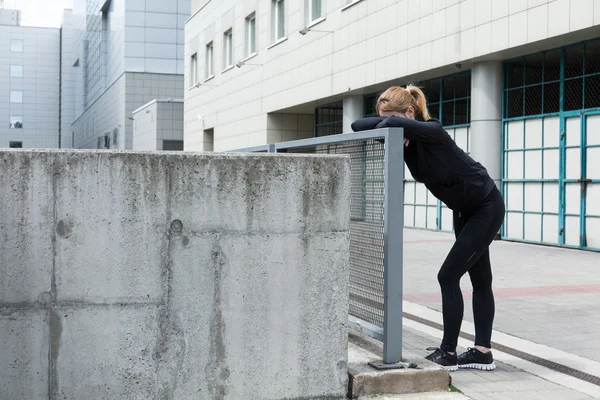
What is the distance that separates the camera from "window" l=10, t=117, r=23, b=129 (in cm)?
11380

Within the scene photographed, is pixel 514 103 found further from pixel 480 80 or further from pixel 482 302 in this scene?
pixel 482 302

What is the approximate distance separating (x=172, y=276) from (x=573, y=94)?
12242 millimetres

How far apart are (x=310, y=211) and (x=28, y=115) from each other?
11866 centimetres

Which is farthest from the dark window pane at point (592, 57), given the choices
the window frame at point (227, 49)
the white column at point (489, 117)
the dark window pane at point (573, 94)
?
the window frame at point (227, 49)

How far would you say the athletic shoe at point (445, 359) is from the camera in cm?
484

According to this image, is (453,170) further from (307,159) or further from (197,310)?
(197,310)

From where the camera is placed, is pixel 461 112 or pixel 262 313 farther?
pixel 461 112

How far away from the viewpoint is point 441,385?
435 cm

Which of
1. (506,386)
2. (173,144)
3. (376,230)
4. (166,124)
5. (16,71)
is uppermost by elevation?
(16,71)

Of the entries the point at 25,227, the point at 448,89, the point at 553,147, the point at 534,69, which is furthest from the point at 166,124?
the point at 25,227

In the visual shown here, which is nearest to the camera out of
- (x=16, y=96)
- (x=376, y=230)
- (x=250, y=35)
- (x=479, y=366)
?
(x=376, y=230)

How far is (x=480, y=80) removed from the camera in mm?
16656

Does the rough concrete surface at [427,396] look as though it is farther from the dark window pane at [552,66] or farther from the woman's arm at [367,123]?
the dark window pane at [552,66]

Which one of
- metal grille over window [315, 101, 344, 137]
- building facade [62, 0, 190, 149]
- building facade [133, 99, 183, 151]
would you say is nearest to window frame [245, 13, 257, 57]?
metal grille over window [315, 101, 344, 137]
